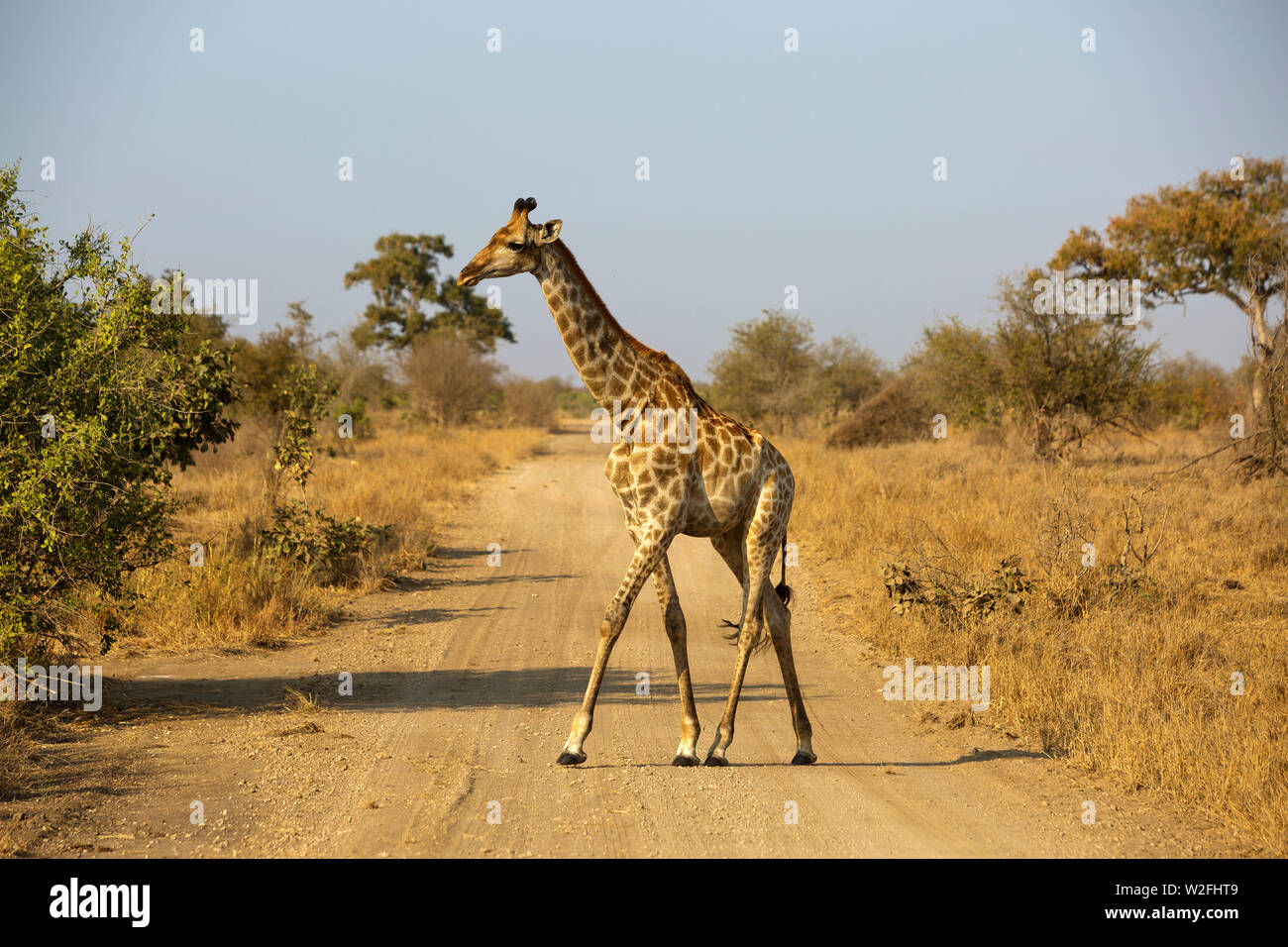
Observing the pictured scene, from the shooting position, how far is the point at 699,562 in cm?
1432

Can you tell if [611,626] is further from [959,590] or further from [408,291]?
[408,291]

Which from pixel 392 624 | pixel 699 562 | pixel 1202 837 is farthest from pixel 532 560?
pixel 1202 837

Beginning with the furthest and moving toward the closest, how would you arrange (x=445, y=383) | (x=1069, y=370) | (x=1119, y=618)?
(x=445, y=383), (x=1069, y=370), (x=1119, y=618)

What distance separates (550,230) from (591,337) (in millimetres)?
680

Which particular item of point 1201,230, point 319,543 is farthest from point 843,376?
point 319,543

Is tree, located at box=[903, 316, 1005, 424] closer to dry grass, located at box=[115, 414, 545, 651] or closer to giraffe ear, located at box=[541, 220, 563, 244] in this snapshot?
dry grass, located at box=[115, 414, 545, 651]

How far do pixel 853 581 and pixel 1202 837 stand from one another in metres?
7.09

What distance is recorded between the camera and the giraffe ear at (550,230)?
18.7ft

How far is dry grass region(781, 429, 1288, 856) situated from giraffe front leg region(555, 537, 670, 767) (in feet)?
10.0

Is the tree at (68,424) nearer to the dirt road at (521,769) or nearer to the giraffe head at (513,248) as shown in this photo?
the dirt road at (521,769)

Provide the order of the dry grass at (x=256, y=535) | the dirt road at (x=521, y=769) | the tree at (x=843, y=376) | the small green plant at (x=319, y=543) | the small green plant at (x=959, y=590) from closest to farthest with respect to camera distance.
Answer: the dirt road at (x=521, y=769) < the small green plant at (x=959, y=590) < the dry grass at (x=256, y=535) < the small green plant at (x=319, y=543) < the tree at (x=843, y=376)

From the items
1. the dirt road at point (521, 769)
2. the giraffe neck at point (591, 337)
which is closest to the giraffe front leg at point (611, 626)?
the dirt road at point (521, 769)

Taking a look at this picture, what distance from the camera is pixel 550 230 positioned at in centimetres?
571

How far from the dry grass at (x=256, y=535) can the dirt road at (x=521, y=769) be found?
1.76ft
